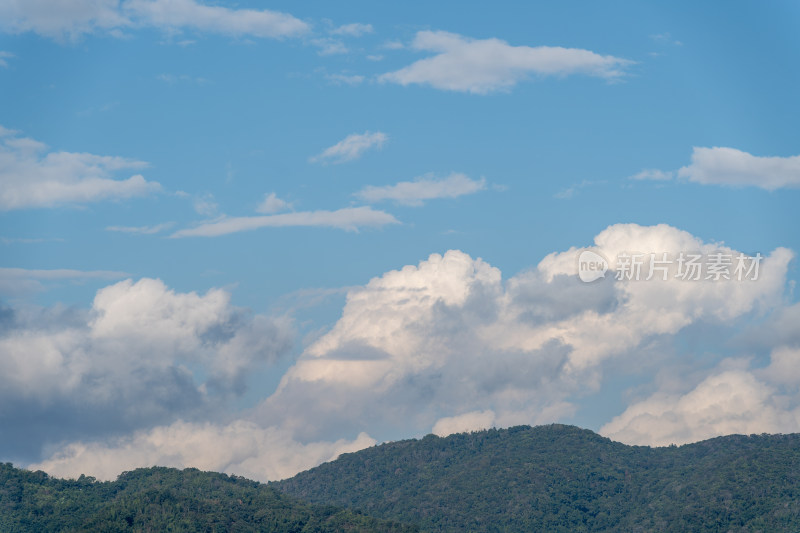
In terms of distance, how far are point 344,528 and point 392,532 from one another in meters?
10.1

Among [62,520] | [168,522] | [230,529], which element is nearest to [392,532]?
[230,529]

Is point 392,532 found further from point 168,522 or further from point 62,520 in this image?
point 62,520

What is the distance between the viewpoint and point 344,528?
199m

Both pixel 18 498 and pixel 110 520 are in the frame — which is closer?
pixel 110 520

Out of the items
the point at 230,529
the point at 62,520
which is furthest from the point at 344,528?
the point at 62,520

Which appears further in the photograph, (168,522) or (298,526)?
(298,526)

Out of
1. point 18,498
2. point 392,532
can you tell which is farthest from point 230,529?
point 18,498

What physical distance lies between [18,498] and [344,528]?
68.0m

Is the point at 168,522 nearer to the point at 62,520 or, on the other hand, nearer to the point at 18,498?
the point at 62,520

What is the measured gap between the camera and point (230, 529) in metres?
187

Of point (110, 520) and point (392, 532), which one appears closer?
point (110, 520)

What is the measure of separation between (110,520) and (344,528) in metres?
48.3

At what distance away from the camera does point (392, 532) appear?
19812cm

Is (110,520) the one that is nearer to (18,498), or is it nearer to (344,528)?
(18,498)
